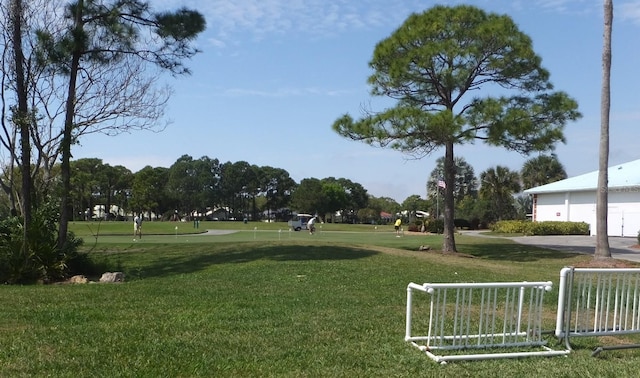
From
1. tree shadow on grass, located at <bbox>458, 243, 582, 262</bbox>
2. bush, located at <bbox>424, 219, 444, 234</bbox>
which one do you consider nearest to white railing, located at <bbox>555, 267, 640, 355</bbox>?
tree shadow on grass, located at <bbox>458, 243, 582, 262</bbox>

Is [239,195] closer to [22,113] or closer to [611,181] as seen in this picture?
[611,181]

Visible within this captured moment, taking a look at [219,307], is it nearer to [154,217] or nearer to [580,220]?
[580,220]

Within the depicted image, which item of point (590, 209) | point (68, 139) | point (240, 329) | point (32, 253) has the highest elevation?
point (68, 139)

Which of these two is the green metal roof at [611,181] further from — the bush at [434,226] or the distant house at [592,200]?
the bush at [434,226]

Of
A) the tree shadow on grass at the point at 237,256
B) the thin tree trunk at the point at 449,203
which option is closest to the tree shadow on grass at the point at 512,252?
the thin tree trunk at the point at 449,203

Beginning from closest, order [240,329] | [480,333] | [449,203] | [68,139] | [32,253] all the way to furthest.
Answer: [480,333]
[240,329]
[32,253]
[68,139]
[449,203]

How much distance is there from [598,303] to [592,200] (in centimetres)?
4012

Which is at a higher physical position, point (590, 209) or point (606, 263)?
point (590, 209)

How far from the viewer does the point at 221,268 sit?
16375 millimetres

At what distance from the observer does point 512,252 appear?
26.7 meters

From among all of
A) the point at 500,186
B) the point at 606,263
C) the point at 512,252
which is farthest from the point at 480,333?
the point at 500,186

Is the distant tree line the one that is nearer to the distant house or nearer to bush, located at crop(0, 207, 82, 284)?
the distant house

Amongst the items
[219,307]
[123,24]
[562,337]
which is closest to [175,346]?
[219,307]

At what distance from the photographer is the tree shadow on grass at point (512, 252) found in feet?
79.7
